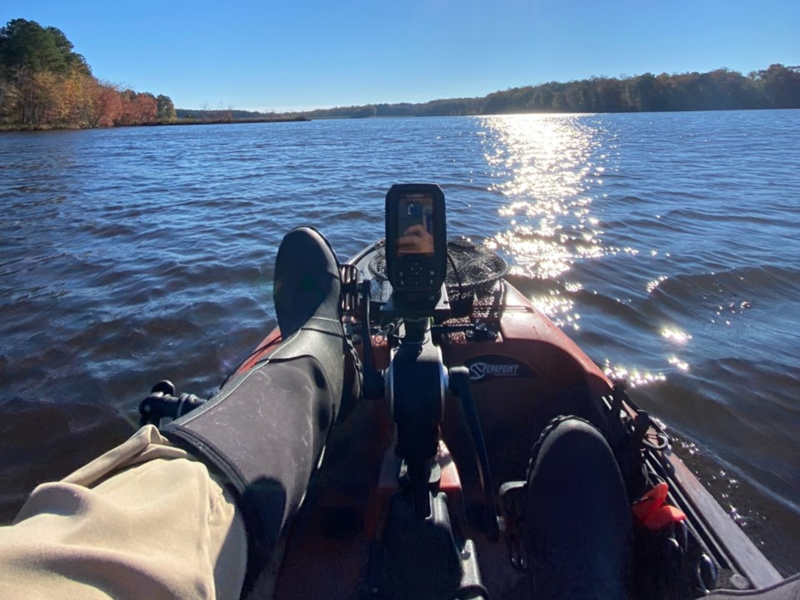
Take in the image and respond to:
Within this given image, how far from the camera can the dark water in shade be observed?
3.58 m

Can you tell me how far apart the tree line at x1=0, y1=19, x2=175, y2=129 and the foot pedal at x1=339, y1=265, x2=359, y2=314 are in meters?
55.5

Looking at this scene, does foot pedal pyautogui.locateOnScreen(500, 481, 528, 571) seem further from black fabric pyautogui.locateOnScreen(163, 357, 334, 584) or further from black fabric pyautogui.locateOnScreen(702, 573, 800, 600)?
black fabric pyautogui.locateOnScreen(163, 357, 334, 584)

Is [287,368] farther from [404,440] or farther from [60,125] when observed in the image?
[60,125]

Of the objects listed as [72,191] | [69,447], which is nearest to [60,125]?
[72,191]

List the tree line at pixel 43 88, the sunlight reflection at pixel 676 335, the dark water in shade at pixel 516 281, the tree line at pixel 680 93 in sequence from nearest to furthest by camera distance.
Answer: the dark water in shade at pixel 516 281 < the sunlight reflection at pixel 676 335 < the tree line at pixel 43 88 < the tree line at pixel 680 93

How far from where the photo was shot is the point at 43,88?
145ft

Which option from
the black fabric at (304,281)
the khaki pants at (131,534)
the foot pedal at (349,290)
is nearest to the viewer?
the khaki pants at (131,534)

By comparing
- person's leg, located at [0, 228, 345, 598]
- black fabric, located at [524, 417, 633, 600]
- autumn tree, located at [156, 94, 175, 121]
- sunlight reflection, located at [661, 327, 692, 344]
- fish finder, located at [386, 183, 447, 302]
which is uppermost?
autumn tree, located at [156, 94, 175, 121]

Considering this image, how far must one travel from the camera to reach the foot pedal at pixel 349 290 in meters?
2.79

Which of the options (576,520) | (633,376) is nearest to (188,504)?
(576,520)

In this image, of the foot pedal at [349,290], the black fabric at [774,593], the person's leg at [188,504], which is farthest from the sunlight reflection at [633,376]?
the person's leg at [188,504]

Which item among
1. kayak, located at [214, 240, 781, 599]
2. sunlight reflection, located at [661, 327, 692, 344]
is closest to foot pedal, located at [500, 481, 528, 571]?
kayak, located at [214, 240, 781, 599]

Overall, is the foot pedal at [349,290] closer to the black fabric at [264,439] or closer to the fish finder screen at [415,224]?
the fish finder screen at [415,224]

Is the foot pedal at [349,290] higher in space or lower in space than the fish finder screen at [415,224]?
lower
